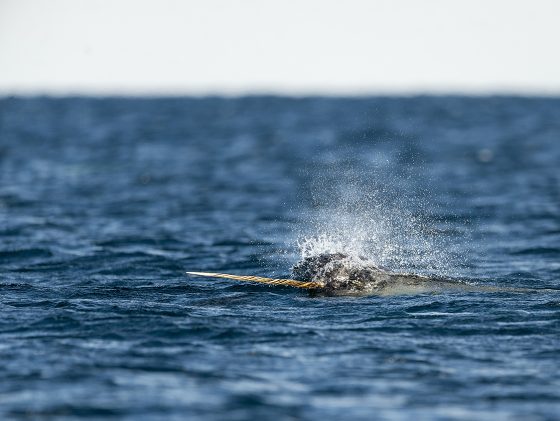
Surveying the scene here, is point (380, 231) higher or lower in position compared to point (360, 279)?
lower

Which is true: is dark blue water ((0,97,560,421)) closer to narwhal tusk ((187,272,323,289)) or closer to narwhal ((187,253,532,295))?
narwhal tusk ((187,272,323,289))

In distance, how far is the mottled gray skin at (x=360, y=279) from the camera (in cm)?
1888

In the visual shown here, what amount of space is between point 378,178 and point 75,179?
12510mm

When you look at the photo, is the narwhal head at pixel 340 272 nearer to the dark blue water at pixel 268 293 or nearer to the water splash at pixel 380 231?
the water splash at pixel 380 231

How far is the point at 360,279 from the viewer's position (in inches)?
753

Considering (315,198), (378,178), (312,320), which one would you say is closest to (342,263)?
(312,320)

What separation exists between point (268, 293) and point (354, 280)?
1.62 meters

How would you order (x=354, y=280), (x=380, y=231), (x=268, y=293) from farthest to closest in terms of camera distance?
(x=380, y=231) → (x=354, y=280) → (x=268, y=293)

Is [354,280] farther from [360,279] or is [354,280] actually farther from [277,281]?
[277,281]

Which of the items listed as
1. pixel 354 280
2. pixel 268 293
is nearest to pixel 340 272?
pixel 354 280

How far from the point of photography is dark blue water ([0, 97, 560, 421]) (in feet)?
41.2

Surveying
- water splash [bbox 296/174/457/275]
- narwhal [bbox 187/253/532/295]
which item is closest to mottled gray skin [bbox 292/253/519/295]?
narwhal [bbox 187/253/532/295]

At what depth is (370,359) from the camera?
561 inches

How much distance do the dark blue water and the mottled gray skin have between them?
561mm
